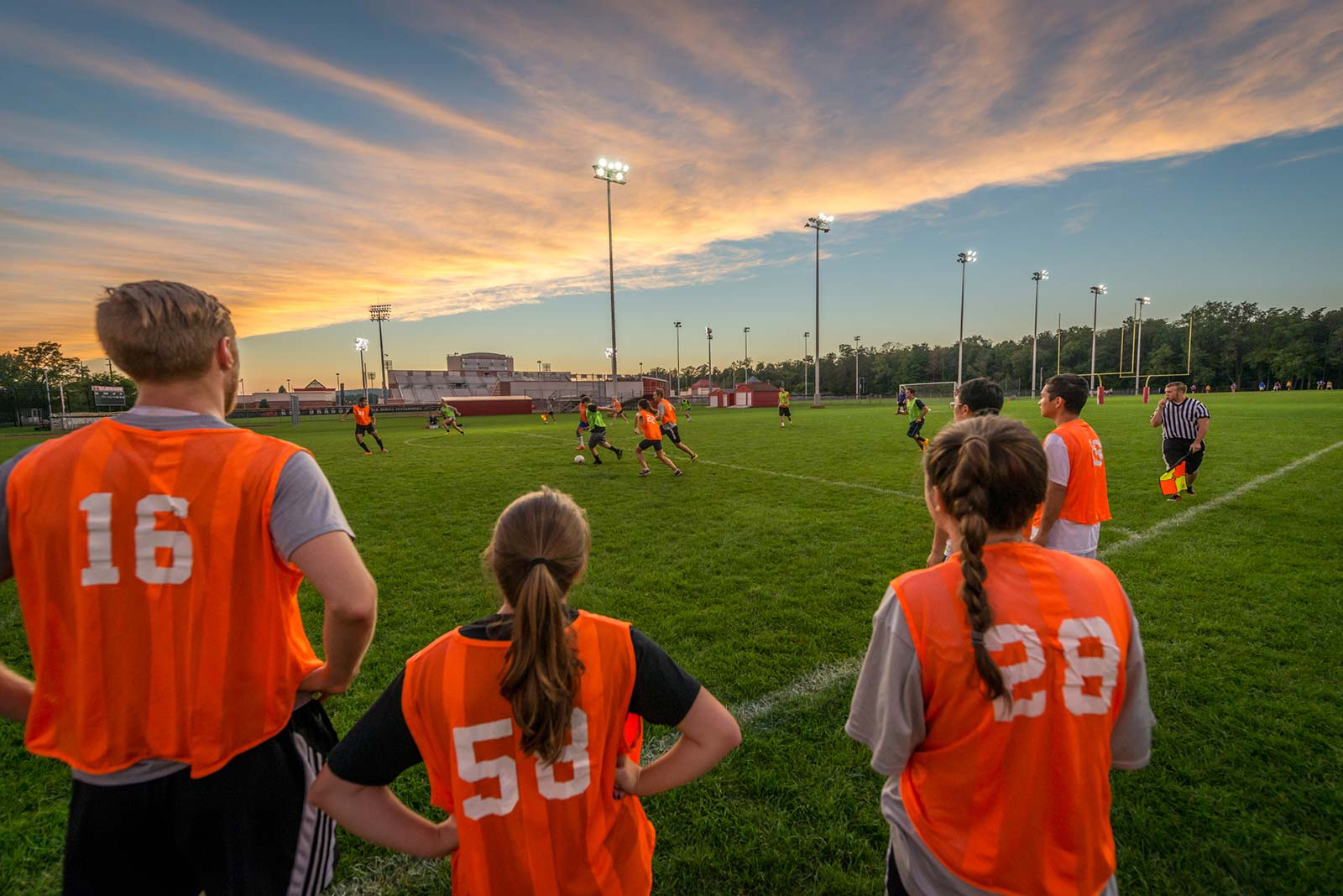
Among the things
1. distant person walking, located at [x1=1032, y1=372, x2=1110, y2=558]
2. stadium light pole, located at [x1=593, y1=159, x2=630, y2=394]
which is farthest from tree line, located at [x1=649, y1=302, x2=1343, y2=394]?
distant person walking, located at [x1=1032, y1=372, x2=1110, y2=558]

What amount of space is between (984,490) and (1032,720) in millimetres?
552

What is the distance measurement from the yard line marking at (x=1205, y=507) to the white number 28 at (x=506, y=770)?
22.9ft

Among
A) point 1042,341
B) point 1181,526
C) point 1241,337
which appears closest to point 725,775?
point 1181,526

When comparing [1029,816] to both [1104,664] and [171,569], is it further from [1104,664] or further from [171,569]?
[171,569]

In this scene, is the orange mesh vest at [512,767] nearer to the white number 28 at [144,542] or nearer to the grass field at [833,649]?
the white number 28 at [144,542]

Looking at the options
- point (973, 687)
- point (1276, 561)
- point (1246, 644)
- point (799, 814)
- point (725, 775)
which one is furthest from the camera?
point (1276, 561)

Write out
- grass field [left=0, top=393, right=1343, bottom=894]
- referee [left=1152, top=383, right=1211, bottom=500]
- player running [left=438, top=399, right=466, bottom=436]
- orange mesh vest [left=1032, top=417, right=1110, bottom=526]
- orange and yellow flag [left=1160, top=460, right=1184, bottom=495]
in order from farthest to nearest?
player running [left=438, top=399, right=466, bottom=436]
orange and yellow flag [left=1160, top=460, right=1184, bottom=495]
referee [left=1152, top=383, right=1211, bottom=500]
orange mesh vest [left=1032, top=417, right=1110, bottom=526]
grass field [left=0, top=393, right=1343, bottom=894]

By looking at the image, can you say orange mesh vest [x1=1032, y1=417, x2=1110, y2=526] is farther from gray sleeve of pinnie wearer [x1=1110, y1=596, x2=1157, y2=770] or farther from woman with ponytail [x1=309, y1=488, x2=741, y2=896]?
woman with ponytail [x1=309, y1=488, x2=741, y2=896]

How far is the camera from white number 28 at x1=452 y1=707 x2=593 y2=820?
4.36 feet

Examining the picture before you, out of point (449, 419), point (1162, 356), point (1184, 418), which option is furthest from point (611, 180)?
point (1162, 356)

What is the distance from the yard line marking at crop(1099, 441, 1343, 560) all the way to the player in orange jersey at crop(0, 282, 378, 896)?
24.6ft

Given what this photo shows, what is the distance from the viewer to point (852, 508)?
359 inches

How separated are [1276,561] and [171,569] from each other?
29.6ft

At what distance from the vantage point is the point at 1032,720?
136cm
